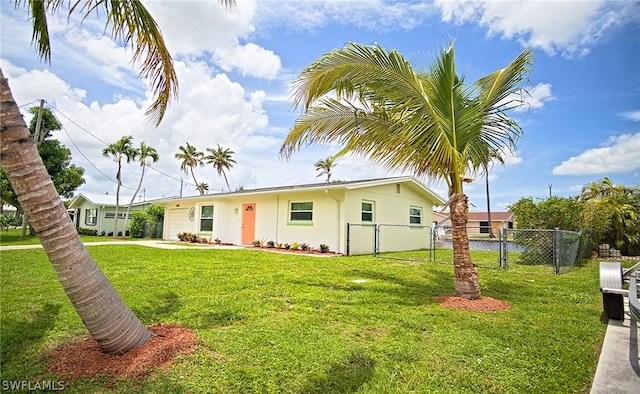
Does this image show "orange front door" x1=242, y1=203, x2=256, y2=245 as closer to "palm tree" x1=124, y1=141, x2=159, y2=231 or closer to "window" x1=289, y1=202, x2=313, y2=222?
"window" x1=289, y1=202, x2=313, y2=222

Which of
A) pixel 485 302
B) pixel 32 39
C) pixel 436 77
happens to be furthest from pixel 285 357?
pixel 436 77

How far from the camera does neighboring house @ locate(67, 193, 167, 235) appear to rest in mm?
27641

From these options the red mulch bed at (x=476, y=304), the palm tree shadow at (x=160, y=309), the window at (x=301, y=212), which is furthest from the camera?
the window at (x=301, y=212)

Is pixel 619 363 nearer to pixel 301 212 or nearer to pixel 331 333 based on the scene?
pixel 331 333

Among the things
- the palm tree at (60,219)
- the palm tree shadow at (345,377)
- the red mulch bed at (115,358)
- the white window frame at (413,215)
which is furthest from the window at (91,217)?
the palm tree shadow at (345,377)

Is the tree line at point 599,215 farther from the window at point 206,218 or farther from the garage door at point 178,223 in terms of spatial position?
the garage door at point 178,223

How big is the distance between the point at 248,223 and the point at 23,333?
13463 mm

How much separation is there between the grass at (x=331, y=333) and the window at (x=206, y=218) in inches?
456

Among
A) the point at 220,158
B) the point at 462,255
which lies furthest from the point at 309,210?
the point at 220,158

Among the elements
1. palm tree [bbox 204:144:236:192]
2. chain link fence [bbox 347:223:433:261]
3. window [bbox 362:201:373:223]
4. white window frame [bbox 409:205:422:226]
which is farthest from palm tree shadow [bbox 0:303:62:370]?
palm tree [bbox 204:144:236:192]

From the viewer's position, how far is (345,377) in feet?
9.43

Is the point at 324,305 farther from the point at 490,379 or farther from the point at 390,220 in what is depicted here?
the point at 390,220

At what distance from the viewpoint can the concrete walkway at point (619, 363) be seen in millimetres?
2748

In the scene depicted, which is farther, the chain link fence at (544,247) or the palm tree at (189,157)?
the palm tree at (189,157)
